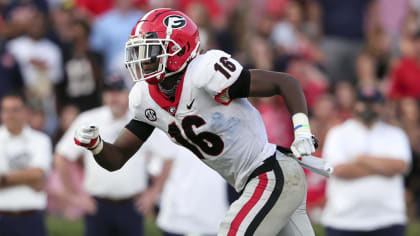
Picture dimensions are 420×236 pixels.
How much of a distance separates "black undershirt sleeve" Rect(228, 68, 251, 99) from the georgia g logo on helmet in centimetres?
45

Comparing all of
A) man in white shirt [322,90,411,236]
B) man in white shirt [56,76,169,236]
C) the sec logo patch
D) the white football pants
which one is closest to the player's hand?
the white football pants

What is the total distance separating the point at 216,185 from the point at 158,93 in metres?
2.71

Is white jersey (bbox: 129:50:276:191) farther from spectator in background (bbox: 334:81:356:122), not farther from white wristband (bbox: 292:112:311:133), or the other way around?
spectator in background (bbox: 334:81:356:122)

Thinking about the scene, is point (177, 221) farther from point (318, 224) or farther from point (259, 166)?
point (259, 166)

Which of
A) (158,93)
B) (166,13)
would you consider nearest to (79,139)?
(158,93)

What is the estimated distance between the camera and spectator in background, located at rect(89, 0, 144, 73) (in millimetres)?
10258

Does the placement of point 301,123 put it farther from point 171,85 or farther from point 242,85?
point 171,85

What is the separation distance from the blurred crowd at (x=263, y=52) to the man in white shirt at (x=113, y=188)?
→ 165cm

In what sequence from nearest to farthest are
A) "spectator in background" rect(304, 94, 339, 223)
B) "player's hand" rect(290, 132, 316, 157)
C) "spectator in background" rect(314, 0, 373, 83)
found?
"player's hand" rect(290, 132, 316, 157) → "spectator in background" rect(304, 94, 339, 223) → "spectator in background" rect(314, 0, 373, 83)

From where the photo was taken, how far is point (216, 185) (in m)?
7.48

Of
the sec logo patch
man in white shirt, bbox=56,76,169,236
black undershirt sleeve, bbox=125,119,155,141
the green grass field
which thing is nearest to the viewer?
the sec logo patch

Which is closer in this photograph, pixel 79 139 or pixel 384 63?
pixel 79 139

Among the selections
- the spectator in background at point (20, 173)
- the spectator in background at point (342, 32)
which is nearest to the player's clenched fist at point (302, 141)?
the spectator in background at point (20, 173)

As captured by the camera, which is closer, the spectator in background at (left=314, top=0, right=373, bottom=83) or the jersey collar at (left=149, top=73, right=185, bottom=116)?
the jersey collar at (left=149, top=73, right=185, bottom=116)
